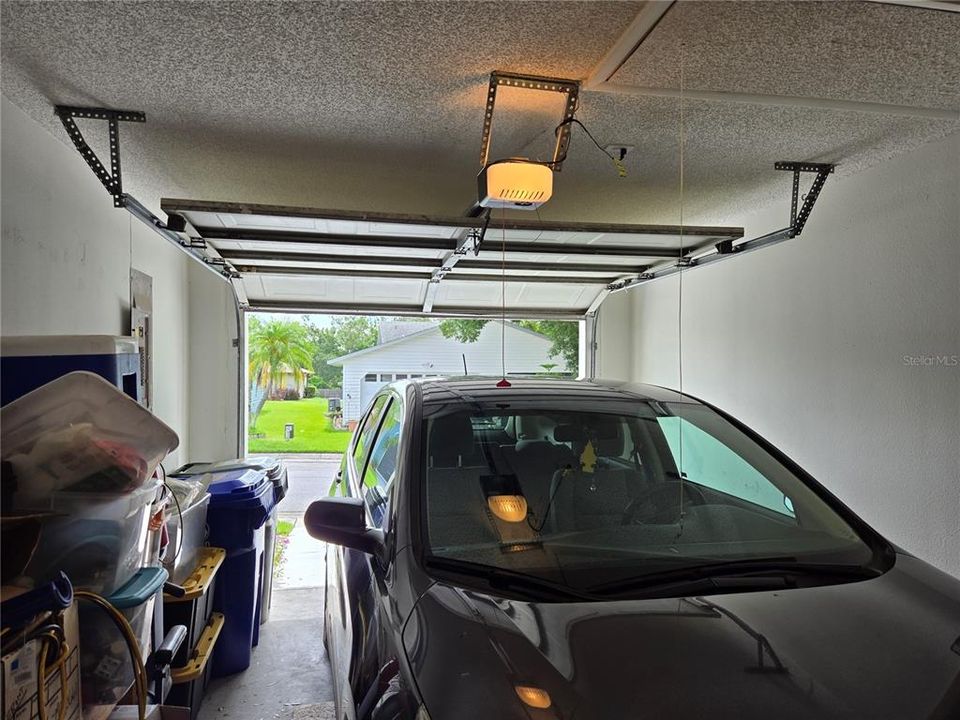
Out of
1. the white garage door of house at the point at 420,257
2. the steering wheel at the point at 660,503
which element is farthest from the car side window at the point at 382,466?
the white garage door of house at the point at 420,257

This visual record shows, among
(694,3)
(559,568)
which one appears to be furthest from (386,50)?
(559,568)

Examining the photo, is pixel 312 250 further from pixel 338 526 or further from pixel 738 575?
pixel 738 575

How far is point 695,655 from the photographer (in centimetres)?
109

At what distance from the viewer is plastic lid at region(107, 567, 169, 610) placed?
4.51ft

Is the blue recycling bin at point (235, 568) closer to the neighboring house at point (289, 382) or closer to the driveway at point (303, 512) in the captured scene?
the driveway at point (303, 512)

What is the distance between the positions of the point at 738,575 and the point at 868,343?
2276 mm

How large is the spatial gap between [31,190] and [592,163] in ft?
7.91

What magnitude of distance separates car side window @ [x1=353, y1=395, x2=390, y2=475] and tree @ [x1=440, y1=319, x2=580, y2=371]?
228cm

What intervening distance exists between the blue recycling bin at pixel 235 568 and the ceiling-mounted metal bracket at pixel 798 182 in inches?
121

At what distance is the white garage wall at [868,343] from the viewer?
267 centimetres

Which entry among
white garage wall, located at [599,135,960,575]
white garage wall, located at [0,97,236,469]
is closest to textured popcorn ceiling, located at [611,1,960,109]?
white garage wall, located at [599,135,960,575]

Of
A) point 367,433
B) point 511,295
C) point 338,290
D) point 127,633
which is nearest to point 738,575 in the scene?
point 127,633

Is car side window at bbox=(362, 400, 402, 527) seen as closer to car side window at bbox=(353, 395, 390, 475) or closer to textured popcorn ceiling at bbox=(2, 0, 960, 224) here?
car side window at bbox=(353, 395, 390, 475)

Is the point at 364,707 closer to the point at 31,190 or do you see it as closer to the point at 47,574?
the point at 47,574
